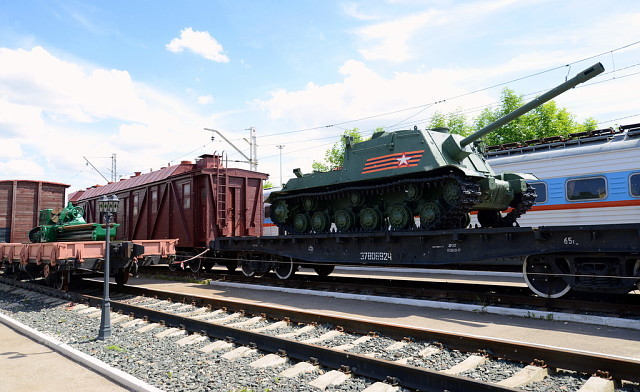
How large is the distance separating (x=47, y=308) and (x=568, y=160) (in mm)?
12953

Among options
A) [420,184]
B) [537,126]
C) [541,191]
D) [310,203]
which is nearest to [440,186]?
[420,184]

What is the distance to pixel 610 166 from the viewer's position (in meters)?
11.2

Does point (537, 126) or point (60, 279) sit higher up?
point (537, 126)

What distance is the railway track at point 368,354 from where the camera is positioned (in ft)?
13.9

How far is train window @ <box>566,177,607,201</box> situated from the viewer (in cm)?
1129

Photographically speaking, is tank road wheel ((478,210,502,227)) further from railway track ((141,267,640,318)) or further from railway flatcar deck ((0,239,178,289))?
railway flatcar deck ((0,239,178,289))

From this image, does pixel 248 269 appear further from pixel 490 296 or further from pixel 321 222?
pixel 490 296

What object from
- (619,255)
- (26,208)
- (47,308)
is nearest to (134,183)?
(26,208)

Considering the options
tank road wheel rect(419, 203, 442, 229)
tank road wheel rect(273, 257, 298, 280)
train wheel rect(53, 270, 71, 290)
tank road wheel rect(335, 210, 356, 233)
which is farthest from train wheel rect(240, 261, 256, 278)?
tank road wheel rect(419, 203, 442, 229)

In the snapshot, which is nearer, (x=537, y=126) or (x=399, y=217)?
(x=399, y=217)

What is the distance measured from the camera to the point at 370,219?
10.6m

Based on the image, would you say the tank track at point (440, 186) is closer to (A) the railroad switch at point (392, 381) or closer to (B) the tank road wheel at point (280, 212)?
(B) the tank road wheel at point (280, 212)

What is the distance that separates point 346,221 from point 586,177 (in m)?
6.27

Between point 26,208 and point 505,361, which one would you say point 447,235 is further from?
point 26,208
